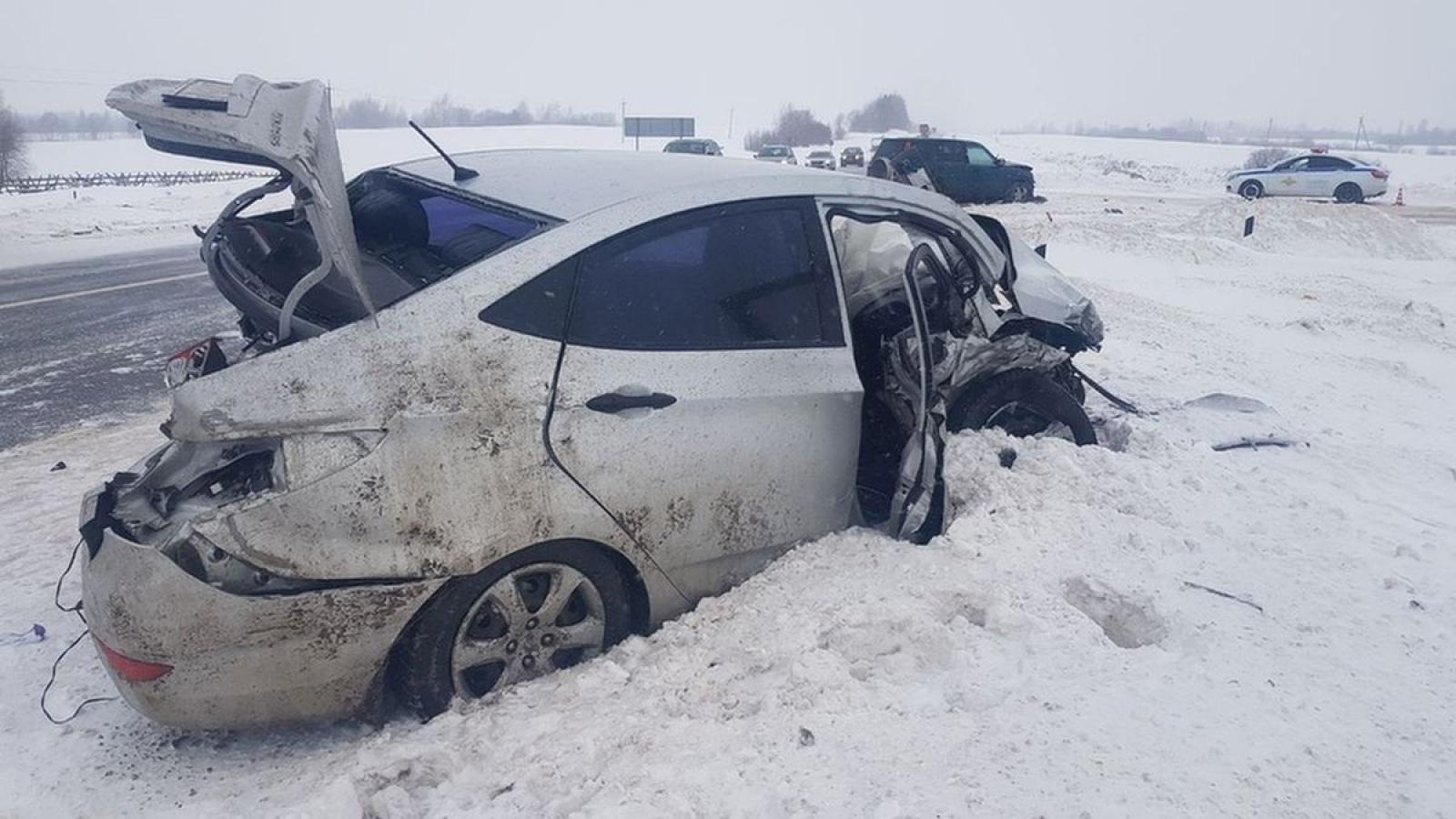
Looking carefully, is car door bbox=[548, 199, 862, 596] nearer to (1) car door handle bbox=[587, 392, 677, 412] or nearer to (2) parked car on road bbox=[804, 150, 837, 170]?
(1) car door handle bbox=[587, 392, 677, 412]

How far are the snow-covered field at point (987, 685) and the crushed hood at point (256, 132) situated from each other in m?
1.45

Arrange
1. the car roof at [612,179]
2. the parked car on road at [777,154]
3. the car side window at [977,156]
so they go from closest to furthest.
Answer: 1. the car roof at [612,179]
2. the car side window at [977,156]
3. the parked car on road at [777,154]

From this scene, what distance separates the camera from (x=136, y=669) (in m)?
2.80

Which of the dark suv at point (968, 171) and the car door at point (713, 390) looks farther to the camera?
the dark suv at point (968, 171)

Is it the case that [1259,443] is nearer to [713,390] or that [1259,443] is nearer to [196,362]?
[713,390]

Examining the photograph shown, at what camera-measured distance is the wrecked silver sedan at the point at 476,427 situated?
2.83 meters

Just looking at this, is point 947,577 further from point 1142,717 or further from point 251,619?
point 251,619

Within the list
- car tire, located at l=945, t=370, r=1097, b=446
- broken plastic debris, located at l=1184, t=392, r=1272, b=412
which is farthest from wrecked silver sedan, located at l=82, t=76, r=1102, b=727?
broken plastic debris, located at l=1184, t=392, r=1272, b=412

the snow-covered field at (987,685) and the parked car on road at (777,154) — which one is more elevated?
the parked car on road at (777,154)

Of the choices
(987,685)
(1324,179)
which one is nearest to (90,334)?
(987,685)

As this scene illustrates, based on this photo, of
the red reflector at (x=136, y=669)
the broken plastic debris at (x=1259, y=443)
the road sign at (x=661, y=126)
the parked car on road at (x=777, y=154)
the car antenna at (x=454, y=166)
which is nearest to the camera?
the red reflector at (x=136, y=669)

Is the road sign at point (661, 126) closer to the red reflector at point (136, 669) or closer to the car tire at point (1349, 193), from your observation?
the car tire at point (1349, 193)

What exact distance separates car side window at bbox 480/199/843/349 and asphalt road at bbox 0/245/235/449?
4.70 metres

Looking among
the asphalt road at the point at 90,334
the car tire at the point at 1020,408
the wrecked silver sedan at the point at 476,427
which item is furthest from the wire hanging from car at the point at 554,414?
the asphalt road at the point at 90,334
